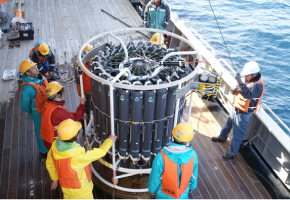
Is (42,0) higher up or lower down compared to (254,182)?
higher up

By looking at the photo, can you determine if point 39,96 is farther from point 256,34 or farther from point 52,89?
point 256,34

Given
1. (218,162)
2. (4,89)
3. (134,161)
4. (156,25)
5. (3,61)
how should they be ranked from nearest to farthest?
(134,161), (218,162), (4,89), (3,61), (156,25)

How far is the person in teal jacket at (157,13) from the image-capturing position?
9062 millimetres

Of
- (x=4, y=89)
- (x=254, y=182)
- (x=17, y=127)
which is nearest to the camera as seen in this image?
(x=254, y=182)

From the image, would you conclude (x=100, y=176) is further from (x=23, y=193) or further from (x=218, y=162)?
(x=218, y=162)

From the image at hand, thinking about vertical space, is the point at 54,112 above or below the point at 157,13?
below

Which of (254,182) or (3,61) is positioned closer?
(254,182)

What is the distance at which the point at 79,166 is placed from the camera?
11.3 feet

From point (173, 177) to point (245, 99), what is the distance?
2424 millimetres

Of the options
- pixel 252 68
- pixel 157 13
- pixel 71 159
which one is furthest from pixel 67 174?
pixel 157 13

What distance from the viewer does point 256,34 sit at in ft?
62.7

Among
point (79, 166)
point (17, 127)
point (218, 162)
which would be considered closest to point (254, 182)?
point (218, 162)

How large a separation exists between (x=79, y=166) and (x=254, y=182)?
348 centimetres

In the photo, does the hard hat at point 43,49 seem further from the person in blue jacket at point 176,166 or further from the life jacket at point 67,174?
the person in blue jacket at point 176,166
